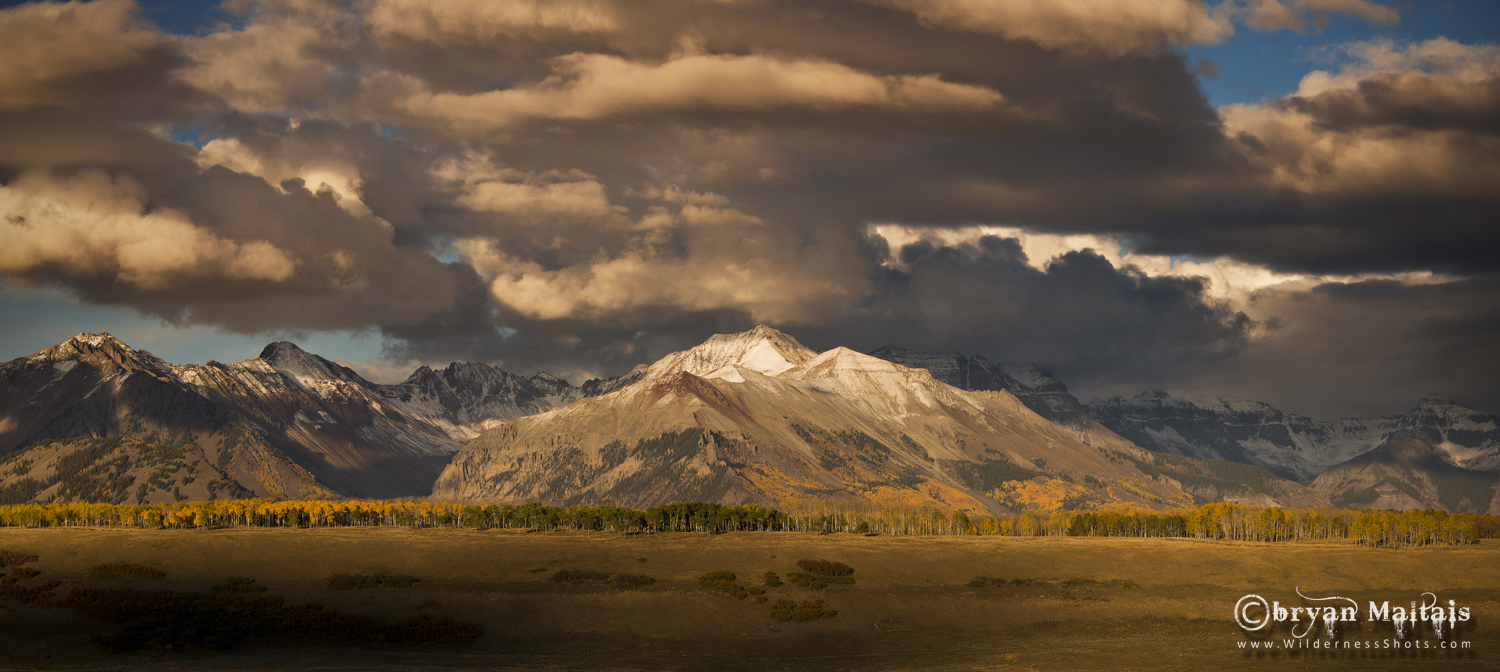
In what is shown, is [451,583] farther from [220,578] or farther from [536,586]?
[220,578]

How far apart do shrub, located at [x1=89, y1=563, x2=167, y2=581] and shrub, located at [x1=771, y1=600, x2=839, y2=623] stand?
10925cm

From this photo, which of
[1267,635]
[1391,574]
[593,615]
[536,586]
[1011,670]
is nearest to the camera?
[1011,670]

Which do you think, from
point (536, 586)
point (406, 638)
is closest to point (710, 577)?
point (536, 586)

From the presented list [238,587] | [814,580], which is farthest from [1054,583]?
[238,587]

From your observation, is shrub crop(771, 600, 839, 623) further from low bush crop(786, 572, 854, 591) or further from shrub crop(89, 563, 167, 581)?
shrub crop(89, 563, 167, 581)

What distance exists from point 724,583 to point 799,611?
835 inches

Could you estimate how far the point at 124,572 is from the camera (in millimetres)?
190875

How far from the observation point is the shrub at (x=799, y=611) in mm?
169250

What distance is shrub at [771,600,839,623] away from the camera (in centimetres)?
16925

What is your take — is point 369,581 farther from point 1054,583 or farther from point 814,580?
point 1054,583

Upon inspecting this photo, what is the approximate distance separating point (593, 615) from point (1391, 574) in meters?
147

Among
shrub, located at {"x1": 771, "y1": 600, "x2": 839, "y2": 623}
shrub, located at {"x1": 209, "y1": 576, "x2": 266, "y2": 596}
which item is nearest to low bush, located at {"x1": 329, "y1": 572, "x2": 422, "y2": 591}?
shrub, located at {"x1": 209, "y1": 576, "x2": 266, "y2": 596}

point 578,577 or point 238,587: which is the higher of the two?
point 578,577

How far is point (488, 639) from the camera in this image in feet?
506
